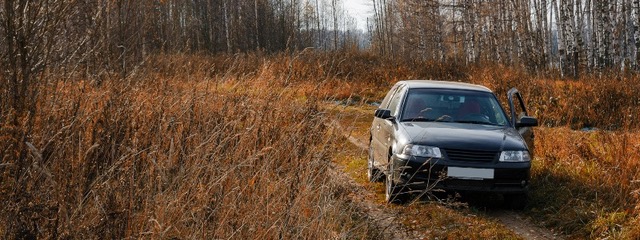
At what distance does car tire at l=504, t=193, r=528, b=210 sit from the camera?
770cm

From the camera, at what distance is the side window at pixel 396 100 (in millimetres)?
8856

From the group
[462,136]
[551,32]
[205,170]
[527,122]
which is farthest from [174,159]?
[551,32]

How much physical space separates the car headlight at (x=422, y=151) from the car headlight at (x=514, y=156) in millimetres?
765

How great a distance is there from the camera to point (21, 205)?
3.83 metres

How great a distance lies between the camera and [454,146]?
7.37 meters

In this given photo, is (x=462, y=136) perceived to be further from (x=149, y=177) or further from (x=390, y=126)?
(x=149, y=177)

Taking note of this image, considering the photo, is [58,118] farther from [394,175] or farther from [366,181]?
[366,181]

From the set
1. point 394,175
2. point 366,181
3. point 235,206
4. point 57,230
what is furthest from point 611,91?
point 57,230

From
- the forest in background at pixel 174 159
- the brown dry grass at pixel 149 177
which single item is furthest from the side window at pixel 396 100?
the brown dry grass at pixel 149 177

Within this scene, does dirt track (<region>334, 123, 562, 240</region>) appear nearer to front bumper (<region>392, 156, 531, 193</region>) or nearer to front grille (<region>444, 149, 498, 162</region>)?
front bumper (<region>392, 156, 531, 193</region>)

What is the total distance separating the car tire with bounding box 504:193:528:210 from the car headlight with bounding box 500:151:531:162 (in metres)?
0.44

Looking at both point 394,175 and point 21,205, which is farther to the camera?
point 394,175

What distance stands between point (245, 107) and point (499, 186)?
3098mm

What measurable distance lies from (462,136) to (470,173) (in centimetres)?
49
